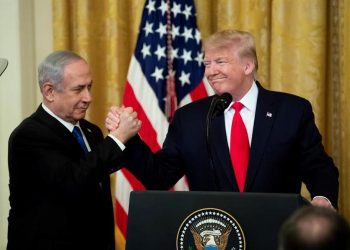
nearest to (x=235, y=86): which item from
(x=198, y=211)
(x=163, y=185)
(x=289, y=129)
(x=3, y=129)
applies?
(x=289, y=129)

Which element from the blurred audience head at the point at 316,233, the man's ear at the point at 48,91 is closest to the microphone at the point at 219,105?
the man's ear at the point at 48,91

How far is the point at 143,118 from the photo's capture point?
12.7 ft

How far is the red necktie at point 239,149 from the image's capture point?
2.53m

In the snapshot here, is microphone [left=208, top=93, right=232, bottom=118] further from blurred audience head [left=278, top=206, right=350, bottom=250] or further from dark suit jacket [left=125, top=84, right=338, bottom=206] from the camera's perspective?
blurred audience head [left=278, top=206, right=350, bottom=250]

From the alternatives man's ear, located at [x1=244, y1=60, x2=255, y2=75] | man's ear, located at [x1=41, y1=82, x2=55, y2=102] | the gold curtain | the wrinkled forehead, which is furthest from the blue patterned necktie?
the gold curtain

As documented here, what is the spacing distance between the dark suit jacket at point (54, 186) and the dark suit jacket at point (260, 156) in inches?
9.0

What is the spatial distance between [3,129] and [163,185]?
6.19 feet

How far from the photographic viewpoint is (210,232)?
1669 mm

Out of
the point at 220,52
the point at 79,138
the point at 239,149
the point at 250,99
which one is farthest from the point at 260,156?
the point at 79,138

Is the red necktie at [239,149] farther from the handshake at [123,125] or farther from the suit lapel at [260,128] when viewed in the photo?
the handshake at [123,125]

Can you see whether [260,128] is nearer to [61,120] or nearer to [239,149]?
[239,149]

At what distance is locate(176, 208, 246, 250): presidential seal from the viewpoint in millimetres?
1659

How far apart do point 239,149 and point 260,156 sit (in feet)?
0.33

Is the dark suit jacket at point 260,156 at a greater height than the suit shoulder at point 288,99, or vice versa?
the suit shoulder at point 288,99
